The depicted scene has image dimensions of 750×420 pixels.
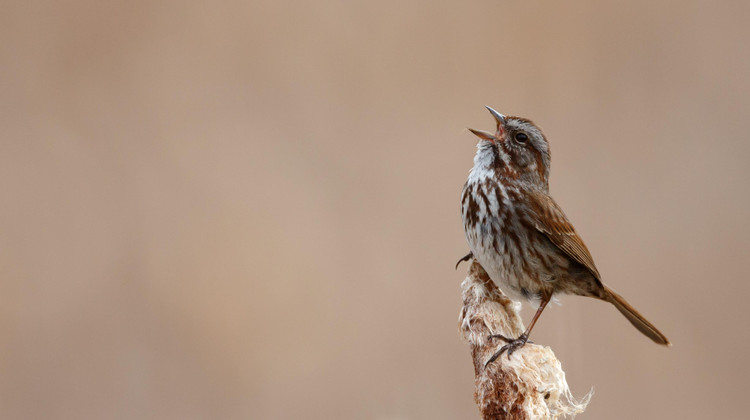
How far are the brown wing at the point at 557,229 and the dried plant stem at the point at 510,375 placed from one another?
22.6 inches

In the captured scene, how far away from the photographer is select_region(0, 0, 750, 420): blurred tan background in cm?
307

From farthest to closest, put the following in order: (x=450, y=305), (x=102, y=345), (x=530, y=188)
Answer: (x=450, y=305)
(x=102, y=345)
(x=530, y=188)

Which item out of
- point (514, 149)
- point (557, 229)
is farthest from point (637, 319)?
point (514, 149)

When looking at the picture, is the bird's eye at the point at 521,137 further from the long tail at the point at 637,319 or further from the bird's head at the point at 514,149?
the long tail at the point at 637,319

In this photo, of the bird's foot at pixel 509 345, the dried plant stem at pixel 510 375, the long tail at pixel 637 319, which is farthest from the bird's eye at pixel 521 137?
the bird's foot at pixel 509 345

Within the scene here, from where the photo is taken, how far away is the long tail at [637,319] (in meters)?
2.25

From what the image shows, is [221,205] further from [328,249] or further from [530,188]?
[530,188]

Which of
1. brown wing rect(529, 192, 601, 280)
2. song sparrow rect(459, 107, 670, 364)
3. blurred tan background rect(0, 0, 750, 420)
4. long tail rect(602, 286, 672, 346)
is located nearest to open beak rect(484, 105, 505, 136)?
song sparrow rect(459, 107, 670, 364)

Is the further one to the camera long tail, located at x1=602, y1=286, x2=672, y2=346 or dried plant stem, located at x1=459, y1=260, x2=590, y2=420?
long tail, located at x1=602, y1=286, x2=672, y2=346

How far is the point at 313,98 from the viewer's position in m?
3.32

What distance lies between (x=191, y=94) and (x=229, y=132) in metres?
0.23

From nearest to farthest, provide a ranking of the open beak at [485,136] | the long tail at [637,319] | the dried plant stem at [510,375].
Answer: the dried plant stem at [510,375]
the open beak at [485,136]
the long tail at [637,319]

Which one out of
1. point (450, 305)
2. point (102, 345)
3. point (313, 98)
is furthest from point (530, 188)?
point (102, 345)

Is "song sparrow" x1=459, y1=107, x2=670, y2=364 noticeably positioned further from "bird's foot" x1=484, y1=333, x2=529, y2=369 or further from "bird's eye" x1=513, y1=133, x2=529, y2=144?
"bird's foot" x1=484, y1=333, x2=529, y2=369
